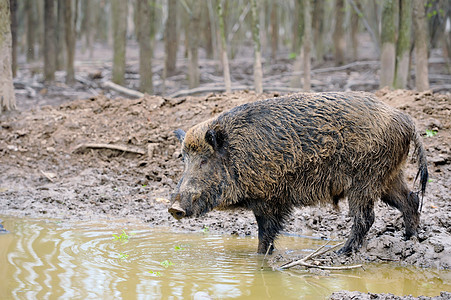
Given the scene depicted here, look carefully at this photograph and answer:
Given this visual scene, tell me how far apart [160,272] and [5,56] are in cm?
780

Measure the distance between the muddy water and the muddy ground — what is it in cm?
45

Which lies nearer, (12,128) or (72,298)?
(72,298)

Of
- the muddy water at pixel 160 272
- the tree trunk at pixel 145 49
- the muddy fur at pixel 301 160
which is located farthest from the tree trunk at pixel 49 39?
the muddy fur at pixel 301 160

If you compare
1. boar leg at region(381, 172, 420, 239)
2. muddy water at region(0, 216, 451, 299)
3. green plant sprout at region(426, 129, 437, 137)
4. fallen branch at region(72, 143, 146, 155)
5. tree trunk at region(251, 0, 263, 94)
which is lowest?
muddy water at region(0, 216, 451, 299)

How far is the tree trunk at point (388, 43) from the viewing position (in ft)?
39.9

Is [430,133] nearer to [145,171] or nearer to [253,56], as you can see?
[145,171]

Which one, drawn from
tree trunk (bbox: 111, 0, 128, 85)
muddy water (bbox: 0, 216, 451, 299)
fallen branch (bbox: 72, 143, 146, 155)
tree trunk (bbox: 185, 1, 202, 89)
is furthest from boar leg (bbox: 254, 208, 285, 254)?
tree trunk (bbox: 111, 0, 128, 85)

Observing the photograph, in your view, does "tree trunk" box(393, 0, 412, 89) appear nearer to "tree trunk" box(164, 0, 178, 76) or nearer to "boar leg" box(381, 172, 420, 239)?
"boar leg" box(381, 172, 420, 239)

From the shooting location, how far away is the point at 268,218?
6.19 meters

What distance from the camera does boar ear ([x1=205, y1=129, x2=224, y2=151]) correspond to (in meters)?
6.07

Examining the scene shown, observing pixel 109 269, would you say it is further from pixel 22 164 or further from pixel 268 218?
pixel 22 164

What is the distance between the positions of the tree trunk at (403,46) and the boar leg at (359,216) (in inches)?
266

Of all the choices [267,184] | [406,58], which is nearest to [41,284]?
[267,184]

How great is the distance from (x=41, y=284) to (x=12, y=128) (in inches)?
286
